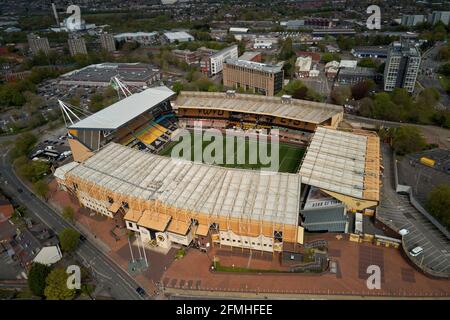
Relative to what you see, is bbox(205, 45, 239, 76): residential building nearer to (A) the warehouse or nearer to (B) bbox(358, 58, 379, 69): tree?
(A) the warehouse

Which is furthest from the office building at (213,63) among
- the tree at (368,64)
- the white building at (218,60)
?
the tree at (368,64)

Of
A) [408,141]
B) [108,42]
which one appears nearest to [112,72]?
[108,42]

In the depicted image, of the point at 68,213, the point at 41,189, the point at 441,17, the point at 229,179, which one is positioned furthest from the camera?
the point at 441,17

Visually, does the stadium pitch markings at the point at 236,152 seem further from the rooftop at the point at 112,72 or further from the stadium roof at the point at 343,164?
the rooftop at the point at 112,72

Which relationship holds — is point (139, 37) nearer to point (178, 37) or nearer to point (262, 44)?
point (178, 37)

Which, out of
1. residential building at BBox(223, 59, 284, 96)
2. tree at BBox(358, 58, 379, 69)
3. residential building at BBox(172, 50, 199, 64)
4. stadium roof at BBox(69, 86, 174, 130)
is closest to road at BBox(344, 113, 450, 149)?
residential building at BBox(223, 59, 284, 96)
